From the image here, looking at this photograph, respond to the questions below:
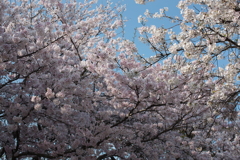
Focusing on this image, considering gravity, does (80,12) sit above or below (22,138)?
above

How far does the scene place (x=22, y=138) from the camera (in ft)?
24.5

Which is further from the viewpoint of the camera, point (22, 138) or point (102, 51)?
point (22, 138)

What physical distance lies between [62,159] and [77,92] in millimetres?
2111

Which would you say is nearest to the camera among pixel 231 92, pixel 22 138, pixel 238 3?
pixel 238 3

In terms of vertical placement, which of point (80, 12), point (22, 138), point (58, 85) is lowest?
point (22, 138)

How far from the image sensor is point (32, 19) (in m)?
10.6

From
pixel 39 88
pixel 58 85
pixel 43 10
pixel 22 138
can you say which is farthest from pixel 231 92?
pixel 43 10

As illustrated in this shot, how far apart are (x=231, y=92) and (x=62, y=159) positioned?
197 inches

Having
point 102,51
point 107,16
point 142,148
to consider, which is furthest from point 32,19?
point 142,148

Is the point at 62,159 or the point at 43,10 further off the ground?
the point at 43,10

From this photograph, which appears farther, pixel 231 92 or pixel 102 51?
pixel 102 51

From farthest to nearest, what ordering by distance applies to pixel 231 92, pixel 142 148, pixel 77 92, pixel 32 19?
pixel 32 19
pixel 142 148
pixel 77 92
pixel 231 92

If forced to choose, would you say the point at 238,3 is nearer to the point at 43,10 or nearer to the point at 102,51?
the point at 102,51

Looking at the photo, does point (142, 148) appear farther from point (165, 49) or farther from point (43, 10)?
point (43, 10)
